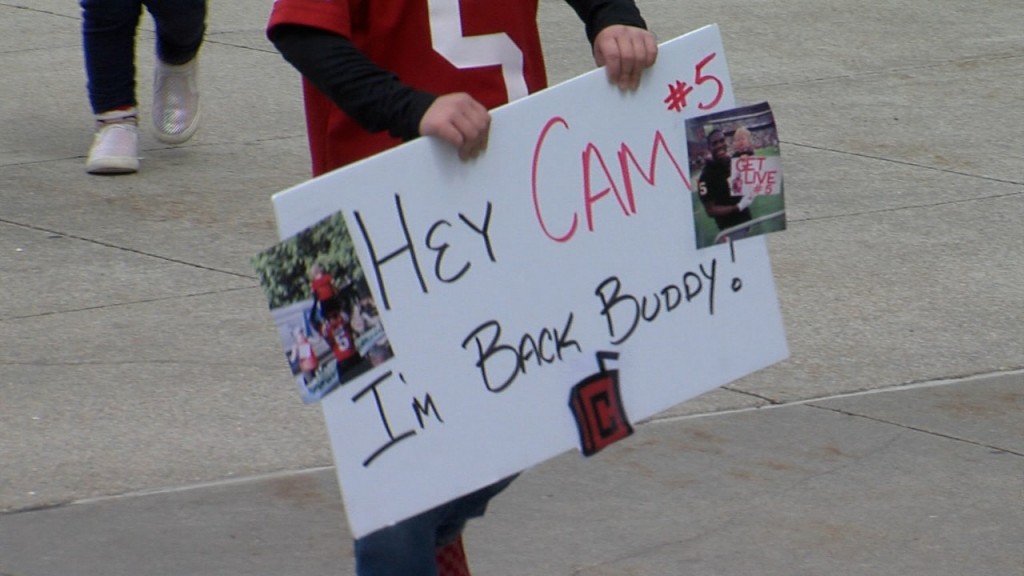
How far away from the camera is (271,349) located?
515 centimetres

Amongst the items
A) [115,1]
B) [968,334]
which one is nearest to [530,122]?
[968,334]

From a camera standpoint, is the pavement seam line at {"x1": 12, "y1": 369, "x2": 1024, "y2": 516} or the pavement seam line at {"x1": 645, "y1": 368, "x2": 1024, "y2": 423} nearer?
the pavement seam line at {"x1": 12, "y1": 369, "x2": 1024, "y2": 516}

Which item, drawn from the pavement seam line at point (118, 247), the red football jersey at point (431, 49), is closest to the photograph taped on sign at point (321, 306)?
the red football jersey at point (431, 49)

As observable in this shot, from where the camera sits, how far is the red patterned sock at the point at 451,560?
123 inches

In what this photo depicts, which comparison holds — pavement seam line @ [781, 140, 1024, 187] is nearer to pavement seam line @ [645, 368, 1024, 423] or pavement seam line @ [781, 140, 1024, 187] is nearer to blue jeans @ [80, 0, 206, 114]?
pavement seam line @ [645, 368, 1024, 423]

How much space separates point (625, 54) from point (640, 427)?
6.77ft

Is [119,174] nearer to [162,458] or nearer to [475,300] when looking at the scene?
[162,458]

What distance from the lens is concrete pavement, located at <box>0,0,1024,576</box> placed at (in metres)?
3.91

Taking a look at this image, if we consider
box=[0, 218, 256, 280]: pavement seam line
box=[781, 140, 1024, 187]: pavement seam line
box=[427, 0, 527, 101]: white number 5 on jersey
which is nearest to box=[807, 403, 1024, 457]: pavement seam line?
box=[0, 218, 256, 280]: pavement seam line

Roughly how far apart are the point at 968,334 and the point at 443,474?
308 centimetres

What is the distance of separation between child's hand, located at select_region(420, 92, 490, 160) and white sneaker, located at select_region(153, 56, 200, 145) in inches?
182

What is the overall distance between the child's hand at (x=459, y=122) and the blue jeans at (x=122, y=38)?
14.3 feet

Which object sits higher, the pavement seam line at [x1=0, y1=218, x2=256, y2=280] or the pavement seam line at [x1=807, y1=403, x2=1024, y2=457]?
the pavement seam line at [x1=0, y1=218, x2=256, y2=280]

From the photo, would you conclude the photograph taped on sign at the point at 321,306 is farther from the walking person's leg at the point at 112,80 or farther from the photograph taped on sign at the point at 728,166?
the walking person's leg at the point at 112,80
